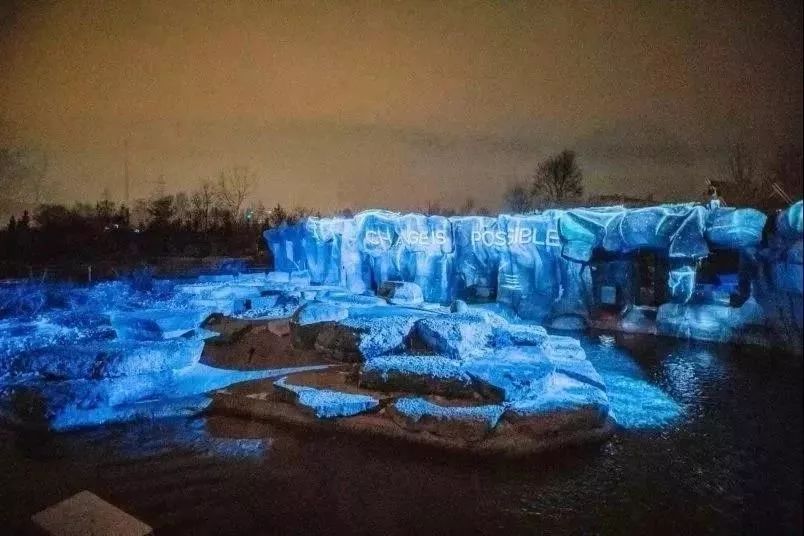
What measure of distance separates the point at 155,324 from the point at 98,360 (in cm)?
211

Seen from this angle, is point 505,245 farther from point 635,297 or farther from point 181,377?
point 181,377

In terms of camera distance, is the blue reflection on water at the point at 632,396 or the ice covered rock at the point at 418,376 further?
the blue reflection on water at the point at 632,396

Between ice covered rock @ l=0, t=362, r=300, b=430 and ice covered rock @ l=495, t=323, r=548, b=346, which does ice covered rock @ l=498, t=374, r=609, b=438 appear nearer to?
ice covered rock @ l=495, t=323, r=548, b=346

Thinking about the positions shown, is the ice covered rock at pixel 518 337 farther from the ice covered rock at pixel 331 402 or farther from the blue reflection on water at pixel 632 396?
the ice covered rock at pixel 331 402

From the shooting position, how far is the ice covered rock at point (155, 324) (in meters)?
9.65

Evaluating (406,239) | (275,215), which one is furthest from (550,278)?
(275,215)

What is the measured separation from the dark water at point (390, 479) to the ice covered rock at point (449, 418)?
32 centimetres

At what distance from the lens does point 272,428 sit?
21.2 feet

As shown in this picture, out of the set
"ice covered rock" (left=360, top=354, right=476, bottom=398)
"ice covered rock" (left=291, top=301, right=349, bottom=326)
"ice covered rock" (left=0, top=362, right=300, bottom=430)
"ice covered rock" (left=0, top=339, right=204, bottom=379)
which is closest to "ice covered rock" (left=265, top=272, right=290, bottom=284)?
"ice covered rock" (left=291, top=301, right=349, bottom=326)

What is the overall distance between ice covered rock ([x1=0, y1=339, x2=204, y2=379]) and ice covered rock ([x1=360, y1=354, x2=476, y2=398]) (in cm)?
351

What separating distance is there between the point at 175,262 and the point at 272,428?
17.9m

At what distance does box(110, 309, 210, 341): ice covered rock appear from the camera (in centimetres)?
965

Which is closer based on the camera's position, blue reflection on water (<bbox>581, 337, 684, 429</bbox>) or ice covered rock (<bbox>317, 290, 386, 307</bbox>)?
blue reflection on water (<bbox>581, 337, 684, 429</bbox>)

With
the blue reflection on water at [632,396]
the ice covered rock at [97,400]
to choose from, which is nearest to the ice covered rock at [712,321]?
the blue reflection on water at [632,396]
